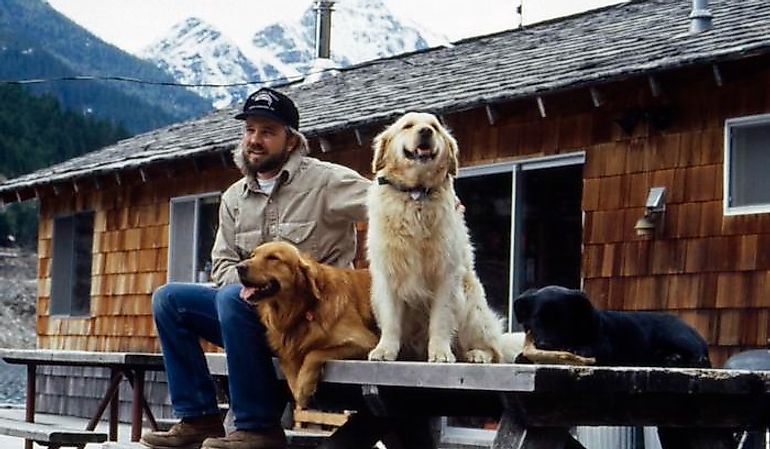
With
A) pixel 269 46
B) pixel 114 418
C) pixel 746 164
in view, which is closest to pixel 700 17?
pixel 746 164

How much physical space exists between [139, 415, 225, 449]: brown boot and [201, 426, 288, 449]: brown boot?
1.25ft

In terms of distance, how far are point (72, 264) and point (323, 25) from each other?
4.95 m

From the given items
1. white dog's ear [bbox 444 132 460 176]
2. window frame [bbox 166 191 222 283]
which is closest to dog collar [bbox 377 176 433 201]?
white dog's ear [bbox 444 132 460 176]

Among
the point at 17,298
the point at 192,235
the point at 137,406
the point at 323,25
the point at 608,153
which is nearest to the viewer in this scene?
the point at 137,406

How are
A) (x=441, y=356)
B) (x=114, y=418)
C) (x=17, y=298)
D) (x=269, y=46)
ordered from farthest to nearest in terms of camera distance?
(x=269, y=46)
(x=17, y=298)
(x=114, y=418)
(x=441, y=356)

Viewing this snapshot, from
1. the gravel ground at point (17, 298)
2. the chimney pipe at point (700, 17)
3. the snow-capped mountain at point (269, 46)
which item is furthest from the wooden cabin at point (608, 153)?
the snow-capped mountain at point (269, 46)

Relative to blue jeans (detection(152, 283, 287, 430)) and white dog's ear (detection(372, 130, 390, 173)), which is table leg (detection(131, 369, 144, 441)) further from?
white dog's ear (detection(372, 130, 390, 173))

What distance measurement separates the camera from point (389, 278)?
532 centimetres

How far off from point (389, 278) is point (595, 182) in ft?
18.8

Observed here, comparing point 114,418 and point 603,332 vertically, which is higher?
point 603,332

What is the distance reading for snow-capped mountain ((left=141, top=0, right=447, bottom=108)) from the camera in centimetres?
15012

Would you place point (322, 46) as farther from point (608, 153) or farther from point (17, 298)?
point (17, 298)

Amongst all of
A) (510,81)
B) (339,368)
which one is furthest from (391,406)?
(510,81)

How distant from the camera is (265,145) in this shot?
5.75m
